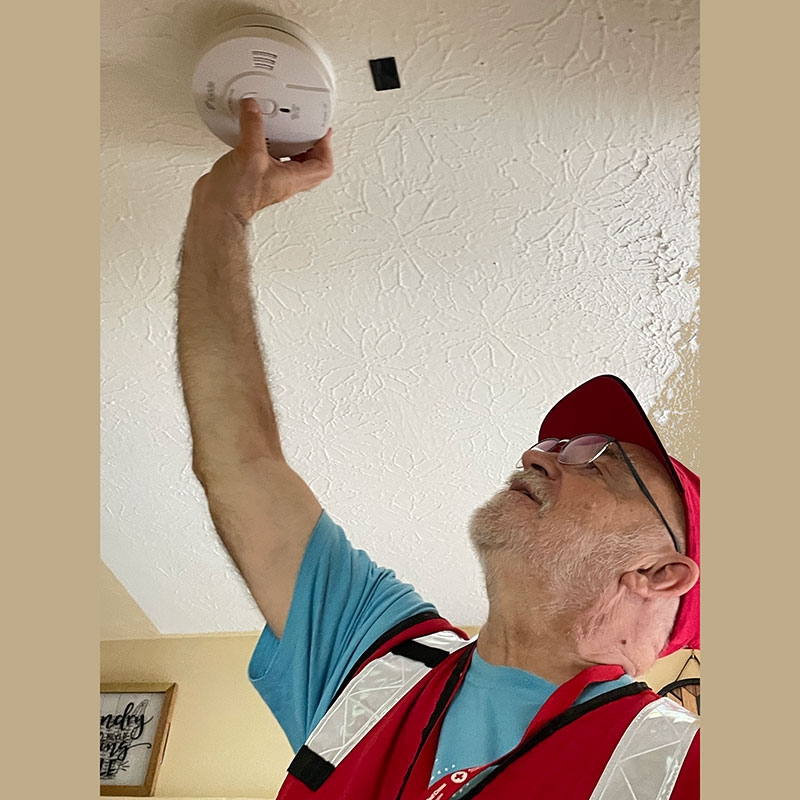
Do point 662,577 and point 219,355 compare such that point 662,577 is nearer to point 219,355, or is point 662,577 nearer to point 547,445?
point 547,445

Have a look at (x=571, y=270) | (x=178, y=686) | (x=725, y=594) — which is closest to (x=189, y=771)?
(x=178, y=686)

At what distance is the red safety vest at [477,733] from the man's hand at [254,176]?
34cm

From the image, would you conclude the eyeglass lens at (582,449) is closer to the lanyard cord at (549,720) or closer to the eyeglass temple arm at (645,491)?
the eyeglass temple arm at (645,491)

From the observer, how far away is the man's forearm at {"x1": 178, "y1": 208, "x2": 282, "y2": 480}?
673mm

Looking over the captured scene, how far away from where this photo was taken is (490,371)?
77 centimetres

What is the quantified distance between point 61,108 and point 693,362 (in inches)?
16.5

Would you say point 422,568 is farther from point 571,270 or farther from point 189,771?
point 189,771

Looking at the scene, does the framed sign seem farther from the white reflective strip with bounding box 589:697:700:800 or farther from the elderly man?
the white reflective strip with bounding box 589:697:700:800

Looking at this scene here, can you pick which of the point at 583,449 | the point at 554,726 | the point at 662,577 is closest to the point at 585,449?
the point at 583,449

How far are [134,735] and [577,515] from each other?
66 cm

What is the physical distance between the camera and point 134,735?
40.3 inches

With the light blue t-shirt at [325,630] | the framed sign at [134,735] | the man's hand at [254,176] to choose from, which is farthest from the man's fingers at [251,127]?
the framed sign at [134,735]

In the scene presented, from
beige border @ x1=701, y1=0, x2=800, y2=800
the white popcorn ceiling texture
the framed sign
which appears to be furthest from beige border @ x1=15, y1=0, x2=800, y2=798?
the framed sign

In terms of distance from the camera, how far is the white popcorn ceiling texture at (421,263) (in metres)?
0.57
